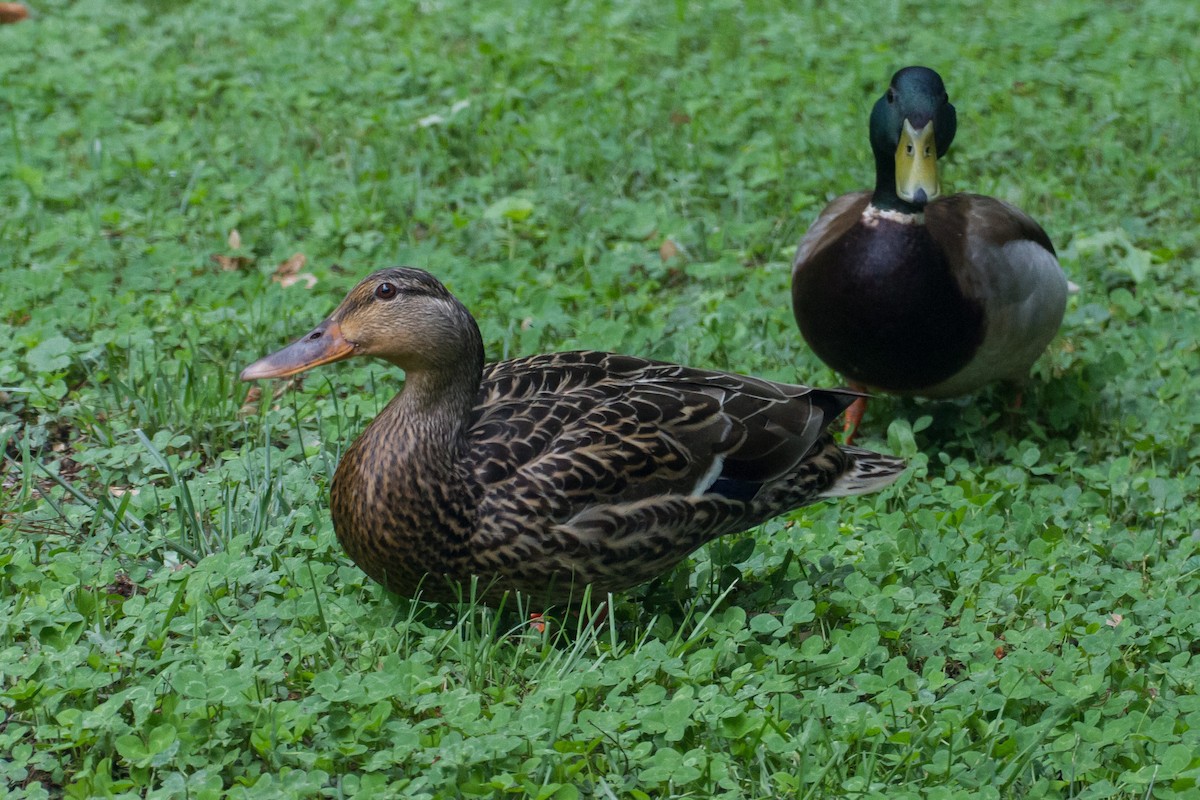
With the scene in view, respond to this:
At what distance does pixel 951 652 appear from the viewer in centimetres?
361

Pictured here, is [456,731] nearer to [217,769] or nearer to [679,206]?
[217,769]

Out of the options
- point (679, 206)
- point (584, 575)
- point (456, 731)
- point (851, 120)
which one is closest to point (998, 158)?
point (851, 120)

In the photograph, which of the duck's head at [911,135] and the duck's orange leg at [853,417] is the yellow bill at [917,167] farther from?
the duck's orange leg at [853,417]

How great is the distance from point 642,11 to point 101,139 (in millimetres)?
3023

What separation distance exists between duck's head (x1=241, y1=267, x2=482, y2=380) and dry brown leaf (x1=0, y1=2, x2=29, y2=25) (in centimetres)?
513

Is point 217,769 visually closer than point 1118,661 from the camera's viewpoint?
Yes

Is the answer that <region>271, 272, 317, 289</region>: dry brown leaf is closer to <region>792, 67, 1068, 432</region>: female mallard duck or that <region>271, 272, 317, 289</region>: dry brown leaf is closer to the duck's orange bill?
<region>792, 67, 1068, 432</region>: female mallard duck

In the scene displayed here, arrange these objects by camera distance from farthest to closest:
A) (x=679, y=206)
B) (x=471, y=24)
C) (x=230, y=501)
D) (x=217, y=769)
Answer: (x=471, y=24), (x=679, y=206), (x=230, y=501), (x=217, y=769)

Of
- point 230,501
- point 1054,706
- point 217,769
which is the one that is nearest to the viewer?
point 217,769

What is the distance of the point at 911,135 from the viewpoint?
4.46 metres

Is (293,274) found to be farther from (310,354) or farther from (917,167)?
(917,167)

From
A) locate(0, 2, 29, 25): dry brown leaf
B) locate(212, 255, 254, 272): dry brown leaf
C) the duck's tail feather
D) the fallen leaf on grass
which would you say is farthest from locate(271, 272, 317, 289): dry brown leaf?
locate(0, 2, 29, 25): dry brown leaf

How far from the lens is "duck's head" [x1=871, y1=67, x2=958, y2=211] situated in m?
4.45

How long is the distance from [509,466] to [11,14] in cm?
557
